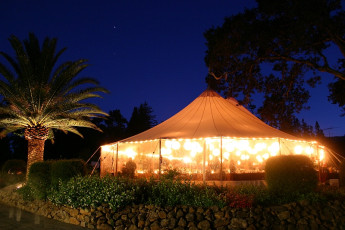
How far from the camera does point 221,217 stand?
6.27 metres

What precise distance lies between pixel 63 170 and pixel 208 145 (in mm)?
6184

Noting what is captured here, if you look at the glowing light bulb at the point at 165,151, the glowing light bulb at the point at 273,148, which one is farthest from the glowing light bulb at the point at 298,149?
the glowing light bulb at the point at 165,151

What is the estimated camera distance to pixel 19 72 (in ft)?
41.0

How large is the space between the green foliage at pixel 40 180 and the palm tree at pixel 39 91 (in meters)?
2.42

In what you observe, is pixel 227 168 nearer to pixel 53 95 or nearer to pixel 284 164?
pixel 284 164

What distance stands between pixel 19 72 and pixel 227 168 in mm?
8807

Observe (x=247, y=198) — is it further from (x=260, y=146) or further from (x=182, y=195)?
(x=260, y=146)

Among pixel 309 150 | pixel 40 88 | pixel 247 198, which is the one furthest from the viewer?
pixel 309 150

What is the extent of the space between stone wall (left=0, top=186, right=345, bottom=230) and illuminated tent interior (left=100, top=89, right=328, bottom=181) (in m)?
4.53

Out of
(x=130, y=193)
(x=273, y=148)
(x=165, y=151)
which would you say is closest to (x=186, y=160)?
(x=165, y=151)

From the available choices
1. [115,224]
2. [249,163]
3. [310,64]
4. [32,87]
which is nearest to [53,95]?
[32,87]

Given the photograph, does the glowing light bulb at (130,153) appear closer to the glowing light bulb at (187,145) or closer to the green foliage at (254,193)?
the glowing light bulb at (187,145)

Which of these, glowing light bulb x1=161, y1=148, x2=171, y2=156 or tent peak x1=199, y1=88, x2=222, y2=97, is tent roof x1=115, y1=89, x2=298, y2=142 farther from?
glowing light bulb x1=161, y1=148, x2=171, y2=156

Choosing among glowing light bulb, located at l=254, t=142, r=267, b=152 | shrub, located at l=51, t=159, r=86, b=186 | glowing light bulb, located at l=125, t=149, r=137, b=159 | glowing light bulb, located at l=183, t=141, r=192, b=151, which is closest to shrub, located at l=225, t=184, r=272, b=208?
shrub, located at l=51, t=159, r=86, b=186
